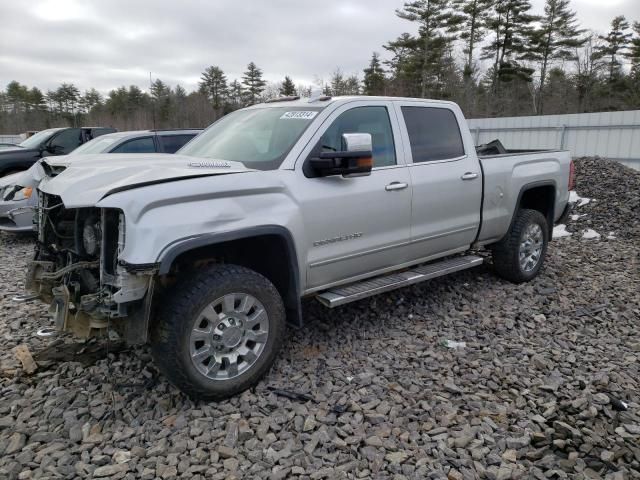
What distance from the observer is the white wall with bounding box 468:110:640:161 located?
41.0ft

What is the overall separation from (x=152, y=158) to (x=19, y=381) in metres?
1.85

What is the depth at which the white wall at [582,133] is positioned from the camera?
41.0ft

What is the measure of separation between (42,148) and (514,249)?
935 cm

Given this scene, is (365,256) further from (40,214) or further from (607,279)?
(607,279)

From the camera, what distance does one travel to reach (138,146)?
7.92m

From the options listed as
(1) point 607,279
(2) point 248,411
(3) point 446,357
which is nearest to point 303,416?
(2) point 248,411

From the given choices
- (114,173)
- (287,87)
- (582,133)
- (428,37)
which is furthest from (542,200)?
(287,87)

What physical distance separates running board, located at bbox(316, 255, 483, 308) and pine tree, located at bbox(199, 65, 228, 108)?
51.2 metres

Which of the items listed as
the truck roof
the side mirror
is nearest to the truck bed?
the truck roof

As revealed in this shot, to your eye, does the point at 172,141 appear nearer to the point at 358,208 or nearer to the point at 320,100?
the point at 320,100

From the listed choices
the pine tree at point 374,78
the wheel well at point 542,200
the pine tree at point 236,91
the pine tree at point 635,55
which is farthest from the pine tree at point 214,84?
the wheel well at point 542,200

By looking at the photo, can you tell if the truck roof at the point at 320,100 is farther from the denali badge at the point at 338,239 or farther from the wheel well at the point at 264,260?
the wheel well at the point at 264,260

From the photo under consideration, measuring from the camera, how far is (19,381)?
11.2 feet

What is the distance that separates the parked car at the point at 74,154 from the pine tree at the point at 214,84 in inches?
1829
